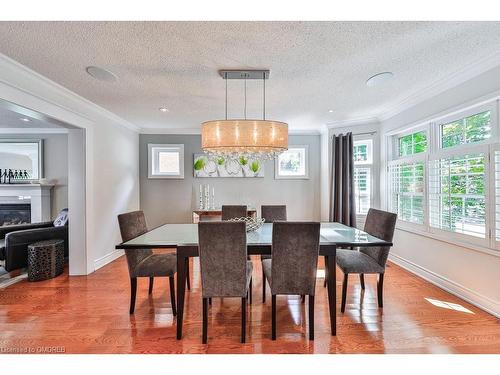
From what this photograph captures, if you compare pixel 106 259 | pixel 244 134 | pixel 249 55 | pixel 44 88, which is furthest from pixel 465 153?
pixel 106 259

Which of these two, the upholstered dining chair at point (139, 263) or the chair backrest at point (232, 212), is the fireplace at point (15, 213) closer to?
the upholstered dining chair at point (139, 263)

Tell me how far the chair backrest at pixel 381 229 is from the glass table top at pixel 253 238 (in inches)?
7.9

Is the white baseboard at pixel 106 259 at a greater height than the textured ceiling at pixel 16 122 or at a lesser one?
lesser

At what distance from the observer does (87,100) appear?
10.7 feet

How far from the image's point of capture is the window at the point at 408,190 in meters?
3.35

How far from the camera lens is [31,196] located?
14.8 feet

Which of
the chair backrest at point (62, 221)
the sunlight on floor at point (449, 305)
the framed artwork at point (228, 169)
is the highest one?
the framed artwork at point (228, 169)

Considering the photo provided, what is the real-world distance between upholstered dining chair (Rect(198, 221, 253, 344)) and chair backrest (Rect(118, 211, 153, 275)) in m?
0.85

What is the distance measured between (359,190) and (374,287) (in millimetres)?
1876

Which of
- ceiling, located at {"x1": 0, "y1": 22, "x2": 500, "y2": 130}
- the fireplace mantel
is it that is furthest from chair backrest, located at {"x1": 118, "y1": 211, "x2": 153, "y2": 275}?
the fireplace mantel

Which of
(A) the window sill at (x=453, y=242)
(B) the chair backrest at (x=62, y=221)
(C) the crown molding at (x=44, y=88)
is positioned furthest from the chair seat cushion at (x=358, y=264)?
(B) the chair backrest at (x=62, y=221)
